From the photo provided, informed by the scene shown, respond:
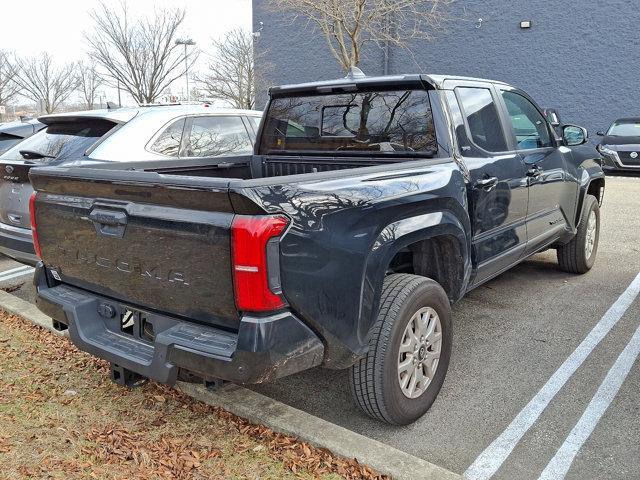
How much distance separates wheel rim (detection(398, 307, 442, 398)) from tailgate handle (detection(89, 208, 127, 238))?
1497mm

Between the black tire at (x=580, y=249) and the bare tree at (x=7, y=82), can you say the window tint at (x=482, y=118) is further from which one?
the bare tree at (x=7, y=82)

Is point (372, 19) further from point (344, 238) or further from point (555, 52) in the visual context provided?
point (344, 238)

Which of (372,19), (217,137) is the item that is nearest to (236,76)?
(372,19)

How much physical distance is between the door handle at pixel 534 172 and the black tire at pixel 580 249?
1394 millimetres

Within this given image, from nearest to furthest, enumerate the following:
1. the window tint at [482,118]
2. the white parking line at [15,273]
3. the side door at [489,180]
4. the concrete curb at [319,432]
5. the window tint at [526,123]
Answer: the concrete curb at [319,432] < the side door at [489,180] < the window tint at [482,118] < the window tint at [526,123] < the white parking line at [15,273]

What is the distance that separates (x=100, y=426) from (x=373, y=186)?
77.0 inches

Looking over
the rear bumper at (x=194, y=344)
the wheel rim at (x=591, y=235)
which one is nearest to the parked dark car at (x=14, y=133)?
the rear bumper at (x=194, y=344)

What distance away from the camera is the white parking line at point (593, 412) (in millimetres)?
2775

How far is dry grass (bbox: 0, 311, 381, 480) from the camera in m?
2.70

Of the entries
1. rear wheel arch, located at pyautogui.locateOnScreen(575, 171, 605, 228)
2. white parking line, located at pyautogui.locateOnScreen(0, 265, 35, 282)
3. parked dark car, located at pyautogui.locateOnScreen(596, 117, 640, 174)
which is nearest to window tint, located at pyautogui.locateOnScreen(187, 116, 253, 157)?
white parking line, located at pyautogui.locateOnScreen(0, 265, 35, 282)

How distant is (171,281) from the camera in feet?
8.41

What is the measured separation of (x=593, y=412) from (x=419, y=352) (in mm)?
1087

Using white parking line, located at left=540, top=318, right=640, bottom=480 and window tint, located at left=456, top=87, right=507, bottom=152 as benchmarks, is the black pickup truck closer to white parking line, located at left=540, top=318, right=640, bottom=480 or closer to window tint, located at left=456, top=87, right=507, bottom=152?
window tint, located at left=456, top=87, right=507, bottom=152

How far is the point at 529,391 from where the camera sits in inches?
139
